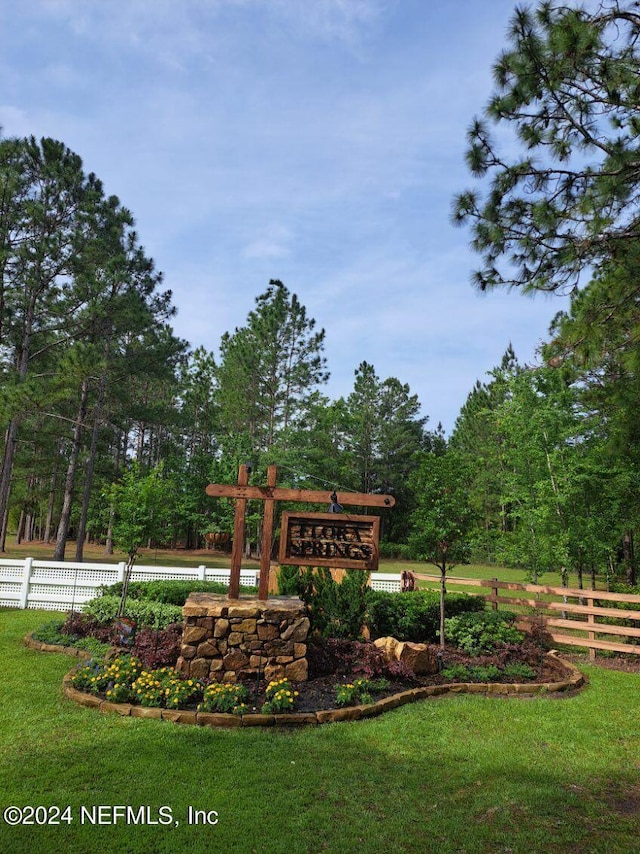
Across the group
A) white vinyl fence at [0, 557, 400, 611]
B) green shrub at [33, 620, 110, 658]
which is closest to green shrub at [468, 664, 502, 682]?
green shrub at [33, 620, 110, 658]

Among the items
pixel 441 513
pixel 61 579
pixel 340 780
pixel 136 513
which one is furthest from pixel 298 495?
pixel 61 579

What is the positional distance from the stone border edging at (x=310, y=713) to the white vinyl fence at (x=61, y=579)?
18.8 feet

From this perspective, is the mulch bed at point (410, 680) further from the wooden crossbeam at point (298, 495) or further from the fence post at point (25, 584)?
the fence post at point (25, 584)

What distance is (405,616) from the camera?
8992mm

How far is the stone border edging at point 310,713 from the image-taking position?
17.4 feet

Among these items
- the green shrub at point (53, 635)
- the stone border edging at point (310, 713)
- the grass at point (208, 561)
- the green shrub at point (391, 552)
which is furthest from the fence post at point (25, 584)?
the green shrub at point (391, 552)

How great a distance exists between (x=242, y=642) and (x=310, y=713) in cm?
143

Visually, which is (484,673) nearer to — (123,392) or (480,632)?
(480,632)

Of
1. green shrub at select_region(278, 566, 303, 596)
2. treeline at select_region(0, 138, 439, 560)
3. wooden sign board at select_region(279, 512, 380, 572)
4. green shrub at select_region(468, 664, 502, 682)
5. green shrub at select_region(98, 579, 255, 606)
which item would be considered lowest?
green shrub at select_region(468, 664, 502, 682)

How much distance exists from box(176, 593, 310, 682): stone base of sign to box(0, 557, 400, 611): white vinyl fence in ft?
17.2

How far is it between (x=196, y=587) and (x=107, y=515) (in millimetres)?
4562

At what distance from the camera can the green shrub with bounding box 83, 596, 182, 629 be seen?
8.73 metres

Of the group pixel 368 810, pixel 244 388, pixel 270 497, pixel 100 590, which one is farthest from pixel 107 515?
pixel 244 388

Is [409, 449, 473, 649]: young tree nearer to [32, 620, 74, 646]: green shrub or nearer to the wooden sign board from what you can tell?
the wooden sign board
